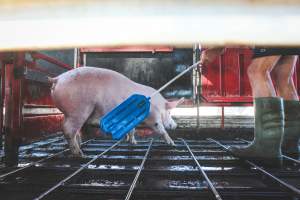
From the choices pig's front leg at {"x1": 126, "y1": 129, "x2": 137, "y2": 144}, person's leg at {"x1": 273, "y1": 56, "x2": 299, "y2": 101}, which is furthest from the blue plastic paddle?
pig's front leg at {"x1": 126, "y1": 129, "x2": 137, "y2": 144}

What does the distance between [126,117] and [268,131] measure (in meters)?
1.07

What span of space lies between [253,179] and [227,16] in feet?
5.69

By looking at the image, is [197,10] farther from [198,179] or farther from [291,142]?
[291,142]

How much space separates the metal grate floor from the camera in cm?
166

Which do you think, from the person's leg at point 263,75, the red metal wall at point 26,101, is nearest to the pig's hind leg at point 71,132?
the red metal wall at point 26,101

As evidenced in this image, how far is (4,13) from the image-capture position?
0.58 metres

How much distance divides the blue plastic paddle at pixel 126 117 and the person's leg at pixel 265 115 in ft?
2.82

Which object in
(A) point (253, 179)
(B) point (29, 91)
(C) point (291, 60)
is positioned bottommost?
(A) point (253, 179)

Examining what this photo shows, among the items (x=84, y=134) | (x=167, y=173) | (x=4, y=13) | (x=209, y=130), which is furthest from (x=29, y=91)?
(x=4, y=13)

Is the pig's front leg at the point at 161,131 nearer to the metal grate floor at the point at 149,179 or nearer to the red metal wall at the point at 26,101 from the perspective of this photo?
the metal grate floor at the point at 149,179

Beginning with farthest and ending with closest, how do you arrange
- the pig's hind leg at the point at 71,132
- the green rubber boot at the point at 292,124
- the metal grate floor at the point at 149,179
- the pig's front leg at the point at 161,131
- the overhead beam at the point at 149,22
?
the pig's front leg at the point at 161,131 < the pig's hind leg at the point at 71,132 < the green rubber boot at the point at 292,124 < the metal grate floor at the point at 149,179 < the overhead beam at the point at 149,22

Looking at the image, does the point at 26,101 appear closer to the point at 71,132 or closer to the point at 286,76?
the point at 71,132

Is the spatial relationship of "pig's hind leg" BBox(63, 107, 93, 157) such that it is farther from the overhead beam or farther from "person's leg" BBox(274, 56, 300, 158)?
the overhead beam

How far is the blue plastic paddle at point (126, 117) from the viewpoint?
2.33 m
